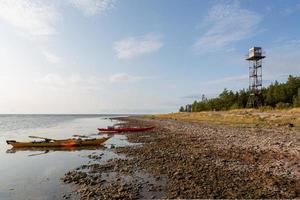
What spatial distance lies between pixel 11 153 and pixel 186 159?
2110cm

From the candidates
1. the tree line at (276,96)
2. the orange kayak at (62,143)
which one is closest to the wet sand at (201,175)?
the orange kayak at (62,143)

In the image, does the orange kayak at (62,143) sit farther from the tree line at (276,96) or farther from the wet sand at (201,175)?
the tree line at (276,96)

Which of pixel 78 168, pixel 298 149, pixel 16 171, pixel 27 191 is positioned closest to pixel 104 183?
pixel 27 191

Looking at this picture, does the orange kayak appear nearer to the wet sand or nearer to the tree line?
the wet sand

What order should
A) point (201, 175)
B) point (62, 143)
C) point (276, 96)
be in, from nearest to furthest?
point (201, 175) → point (62, 143) → point (276, 96)

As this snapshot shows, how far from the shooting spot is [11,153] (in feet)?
107

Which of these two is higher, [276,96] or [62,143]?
[276,96]

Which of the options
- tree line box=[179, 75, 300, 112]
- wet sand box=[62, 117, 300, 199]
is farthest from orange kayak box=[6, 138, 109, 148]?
tree line box=[179, 75, 300, 112]

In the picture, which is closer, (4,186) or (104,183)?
(104,183)

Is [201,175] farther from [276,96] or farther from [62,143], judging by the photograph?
[276,96]

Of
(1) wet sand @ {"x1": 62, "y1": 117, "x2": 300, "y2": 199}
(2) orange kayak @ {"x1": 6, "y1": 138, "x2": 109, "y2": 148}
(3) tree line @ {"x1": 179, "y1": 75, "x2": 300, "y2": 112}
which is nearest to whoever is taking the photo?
(1) wet sand @ {"x1": 62, "y1": 117, "x2": 300, "y2": 199}

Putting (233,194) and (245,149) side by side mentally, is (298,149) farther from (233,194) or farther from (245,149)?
(233,194)

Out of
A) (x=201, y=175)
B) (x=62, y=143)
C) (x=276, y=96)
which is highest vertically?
(x=276, y=96)

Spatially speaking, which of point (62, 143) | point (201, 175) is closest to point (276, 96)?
point (62, 143)
